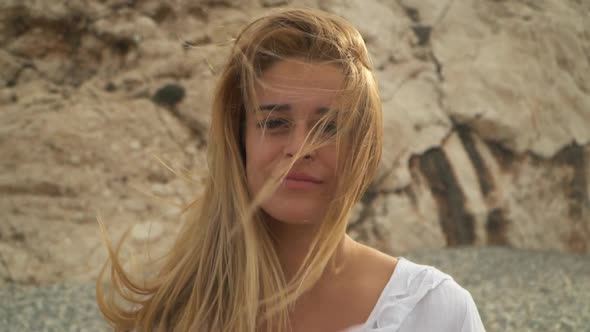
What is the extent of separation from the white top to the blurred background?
9.80 feet

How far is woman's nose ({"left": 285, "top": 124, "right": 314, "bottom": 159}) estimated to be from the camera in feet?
4.31

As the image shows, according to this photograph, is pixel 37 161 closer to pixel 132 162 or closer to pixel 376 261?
pixel 132 162

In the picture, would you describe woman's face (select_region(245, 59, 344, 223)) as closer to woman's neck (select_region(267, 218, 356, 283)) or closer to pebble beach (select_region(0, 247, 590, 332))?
woman's neck (select_region(267, 218, 356, 283))

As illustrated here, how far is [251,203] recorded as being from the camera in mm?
1431

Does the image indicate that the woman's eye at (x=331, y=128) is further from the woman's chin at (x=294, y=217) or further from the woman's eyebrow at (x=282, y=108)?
the woman's chin at (x=294, y=217)

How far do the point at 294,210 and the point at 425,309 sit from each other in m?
0.35

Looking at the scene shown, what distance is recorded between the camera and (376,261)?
4.83 ft

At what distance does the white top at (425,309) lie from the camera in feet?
4.28

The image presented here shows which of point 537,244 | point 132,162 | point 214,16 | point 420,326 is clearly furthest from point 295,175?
point 537,244

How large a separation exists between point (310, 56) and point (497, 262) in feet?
15.5

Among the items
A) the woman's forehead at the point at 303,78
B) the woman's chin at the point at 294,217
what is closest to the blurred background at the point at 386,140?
the woman's chin at the point at 294,217

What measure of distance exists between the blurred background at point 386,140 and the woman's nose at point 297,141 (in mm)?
3168

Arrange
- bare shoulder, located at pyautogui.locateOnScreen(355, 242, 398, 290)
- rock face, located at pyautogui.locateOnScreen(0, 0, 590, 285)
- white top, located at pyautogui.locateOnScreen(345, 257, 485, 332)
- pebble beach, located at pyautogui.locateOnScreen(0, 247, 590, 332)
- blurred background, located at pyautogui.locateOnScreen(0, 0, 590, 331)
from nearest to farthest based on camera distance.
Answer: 1. white top, located at pyautogui.locateOnScreen(345, 257, 485, 332)
2. bare shoulder, located at pyautogui.locateOnScreen(355, 242, 398, 290)
3. pebble beach, located at pyautogui.locateOnScreen(0, 247, 590, 332)
4. blurred background, located at pyautogui.locateOnScreen(0, 0, 590, 331)
5. rock face, located at pyautogui.locateOnScreen(0, 0, 590, 285)

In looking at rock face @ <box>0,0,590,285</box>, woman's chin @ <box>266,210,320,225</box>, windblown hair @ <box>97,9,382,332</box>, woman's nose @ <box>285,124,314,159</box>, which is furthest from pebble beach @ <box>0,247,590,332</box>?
woman's nose @ <box>285,124,314,159</box>
